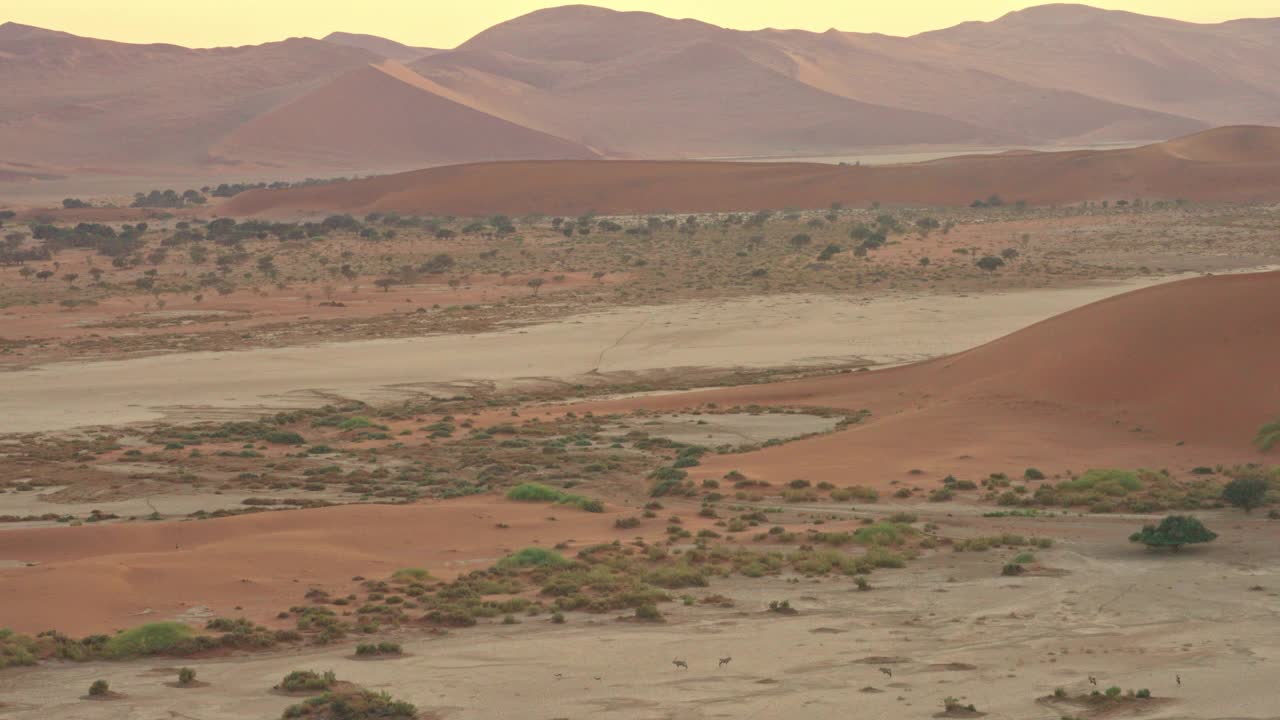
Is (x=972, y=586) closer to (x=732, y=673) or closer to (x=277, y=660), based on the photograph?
(x=732, y=673)

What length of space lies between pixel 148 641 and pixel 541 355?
28.7 metres

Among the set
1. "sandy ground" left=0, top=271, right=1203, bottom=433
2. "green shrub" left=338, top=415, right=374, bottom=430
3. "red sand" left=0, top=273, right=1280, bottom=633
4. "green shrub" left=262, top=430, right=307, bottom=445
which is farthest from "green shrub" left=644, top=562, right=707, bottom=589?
"sandy ground" left=0, top=271, right=1203, bottom=433

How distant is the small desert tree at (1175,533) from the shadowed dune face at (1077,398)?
Answer: 6343mm

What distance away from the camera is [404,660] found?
15453 millimetres

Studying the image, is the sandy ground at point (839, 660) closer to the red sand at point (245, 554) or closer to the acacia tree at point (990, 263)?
the red sand at point (245, 554)

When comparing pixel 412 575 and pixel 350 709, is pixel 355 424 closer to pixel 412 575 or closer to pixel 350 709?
pixel 412 575

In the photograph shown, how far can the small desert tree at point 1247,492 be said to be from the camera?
22.2 meters

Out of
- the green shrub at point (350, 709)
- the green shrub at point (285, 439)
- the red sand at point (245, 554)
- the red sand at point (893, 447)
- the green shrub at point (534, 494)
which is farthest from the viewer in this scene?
the green shrub at point (285, 439)

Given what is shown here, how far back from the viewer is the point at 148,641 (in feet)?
51.4

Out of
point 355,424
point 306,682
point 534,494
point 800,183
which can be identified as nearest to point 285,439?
point 355,424

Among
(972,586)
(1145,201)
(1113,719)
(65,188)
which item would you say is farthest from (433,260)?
(65,188)

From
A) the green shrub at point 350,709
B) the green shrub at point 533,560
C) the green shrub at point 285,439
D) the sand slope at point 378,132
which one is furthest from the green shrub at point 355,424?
the sand slope at point 378,132

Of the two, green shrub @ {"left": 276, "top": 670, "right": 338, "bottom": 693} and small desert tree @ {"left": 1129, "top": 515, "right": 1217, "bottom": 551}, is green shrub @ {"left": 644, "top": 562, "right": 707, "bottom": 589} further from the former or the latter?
small desert tree @ {"left": 1129, "top": 515, "right": 1217, "bottom": 551}

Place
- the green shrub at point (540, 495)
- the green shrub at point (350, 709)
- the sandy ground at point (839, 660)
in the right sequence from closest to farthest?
the green shrub at point (350, 709)
the sandy ground at point (839, 660)
the green shrub at point (540, 495)
